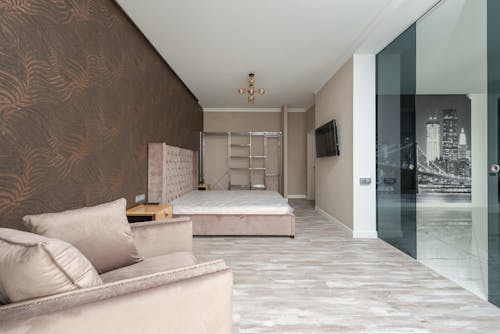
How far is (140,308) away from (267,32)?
318cm

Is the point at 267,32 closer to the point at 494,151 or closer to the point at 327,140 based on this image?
the point at 327,140

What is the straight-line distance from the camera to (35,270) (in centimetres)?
87

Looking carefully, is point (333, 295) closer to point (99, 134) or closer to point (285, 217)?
point (285, 217)

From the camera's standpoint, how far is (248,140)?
756 centimetres

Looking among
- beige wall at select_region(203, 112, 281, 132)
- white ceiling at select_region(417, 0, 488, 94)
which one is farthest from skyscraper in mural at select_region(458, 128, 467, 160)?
beige wall at select_region(203, 112, 281, 132)

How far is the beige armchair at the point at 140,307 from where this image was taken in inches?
29.8

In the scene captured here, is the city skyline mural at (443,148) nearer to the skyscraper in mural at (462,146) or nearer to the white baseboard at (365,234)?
the skyscraper in mural at (462,146)

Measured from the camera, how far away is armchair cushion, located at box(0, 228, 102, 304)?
0.87 meters

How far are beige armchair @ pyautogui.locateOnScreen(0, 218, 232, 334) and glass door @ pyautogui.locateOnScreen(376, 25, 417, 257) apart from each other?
270cm

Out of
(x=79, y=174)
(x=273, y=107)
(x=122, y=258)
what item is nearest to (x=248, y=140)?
(x=273, y=107)

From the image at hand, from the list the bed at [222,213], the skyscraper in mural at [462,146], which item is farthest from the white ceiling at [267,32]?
the bed at [222,213]

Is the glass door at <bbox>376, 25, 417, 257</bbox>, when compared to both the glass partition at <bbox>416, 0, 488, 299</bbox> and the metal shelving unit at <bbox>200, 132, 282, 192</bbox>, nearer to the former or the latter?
the glass partition at <bbox>416, 0, 488, 299</bbox>

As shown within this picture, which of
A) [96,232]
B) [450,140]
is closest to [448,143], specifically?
[450,140]

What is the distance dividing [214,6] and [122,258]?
8.05 feet
